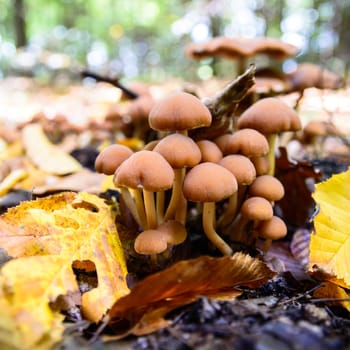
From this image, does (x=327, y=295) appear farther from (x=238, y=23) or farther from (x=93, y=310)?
(x=238, y=23)

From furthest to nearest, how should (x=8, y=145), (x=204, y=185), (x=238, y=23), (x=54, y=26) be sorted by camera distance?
(x=54, y=26), (x=238, y=23), (x=8, y=145), (x=204, y=185)

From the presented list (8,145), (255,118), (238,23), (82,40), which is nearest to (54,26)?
(82,40)

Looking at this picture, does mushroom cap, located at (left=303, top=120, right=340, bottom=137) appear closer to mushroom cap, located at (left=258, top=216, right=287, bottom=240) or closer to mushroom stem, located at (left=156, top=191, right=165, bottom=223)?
mushroom cap, located at (left=258, top=216, right=287, bottom=240)

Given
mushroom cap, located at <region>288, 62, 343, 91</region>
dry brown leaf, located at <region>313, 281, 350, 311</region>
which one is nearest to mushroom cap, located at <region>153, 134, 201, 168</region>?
dry brown leaf, located at <region>313, 281, 350, 311</region>

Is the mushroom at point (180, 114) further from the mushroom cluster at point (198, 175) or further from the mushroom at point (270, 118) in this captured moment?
the mushroom at point (270, 118)

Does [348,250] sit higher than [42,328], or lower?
lower

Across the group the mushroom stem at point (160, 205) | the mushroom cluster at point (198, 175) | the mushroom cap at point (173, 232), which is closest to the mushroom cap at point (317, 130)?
the mushroom cluster at point (198, 175)
